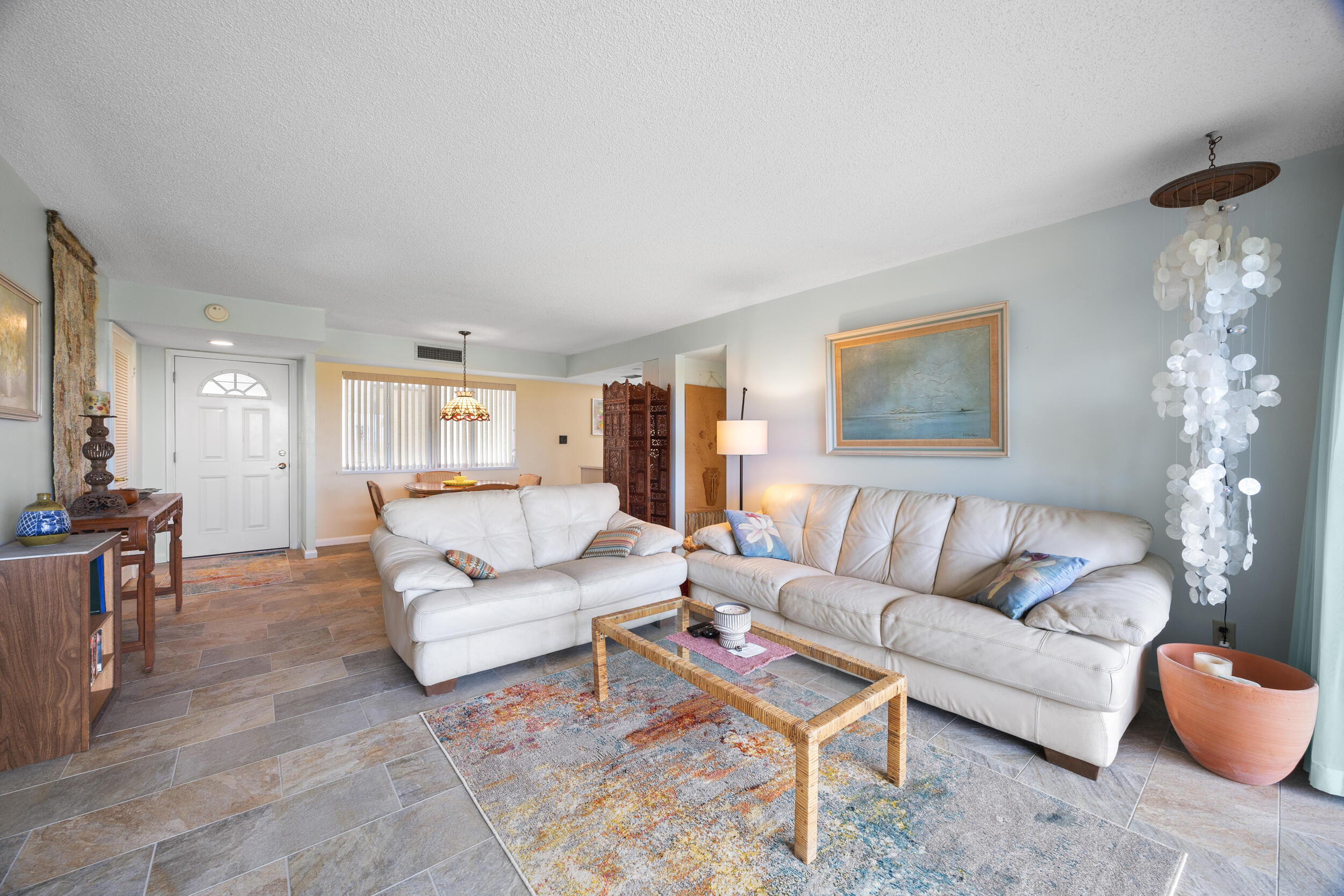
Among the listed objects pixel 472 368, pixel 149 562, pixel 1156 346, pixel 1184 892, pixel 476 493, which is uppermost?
pixel 472 368

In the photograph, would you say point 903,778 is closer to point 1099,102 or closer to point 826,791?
point 826,791

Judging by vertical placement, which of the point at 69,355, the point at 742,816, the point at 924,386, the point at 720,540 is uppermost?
the point at 69,355

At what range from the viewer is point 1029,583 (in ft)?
7.58

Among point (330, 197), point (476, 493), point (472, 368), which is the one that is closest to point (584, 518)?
point (476, 493)

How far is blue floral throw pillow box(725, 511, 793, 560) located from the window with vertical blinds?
4975 mm

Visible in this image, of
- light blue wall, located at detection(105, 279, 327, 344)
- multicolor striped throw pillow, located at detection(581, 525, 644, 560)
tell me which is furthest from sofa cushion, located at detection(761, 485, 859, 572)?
light blue wall, located at detection(105, 279, 327, 344)

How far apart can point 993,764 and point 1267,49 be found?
252 cm

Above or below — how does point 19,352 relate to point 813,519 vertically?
above

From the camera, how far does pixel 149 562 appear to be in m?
2.95

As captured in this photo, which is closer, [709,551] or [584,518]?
[709,551]

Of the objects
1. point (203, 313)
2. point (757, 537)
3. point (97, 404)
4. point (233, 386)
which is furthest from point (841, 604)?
point (233, 386)

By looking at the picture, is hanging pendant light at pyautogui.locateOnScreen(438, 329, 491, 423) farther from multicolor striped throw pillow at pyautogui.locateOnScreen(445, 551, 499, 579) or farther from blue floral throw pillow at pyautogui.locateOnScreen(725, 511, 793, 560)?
blue floral throw pillow at pyautogui.locateOnScreen(725, 511, 793, 560)

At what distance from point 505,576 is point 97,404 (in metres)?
2.52

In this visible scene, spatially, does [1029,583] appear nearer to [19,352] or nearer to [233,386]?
[19,352]
